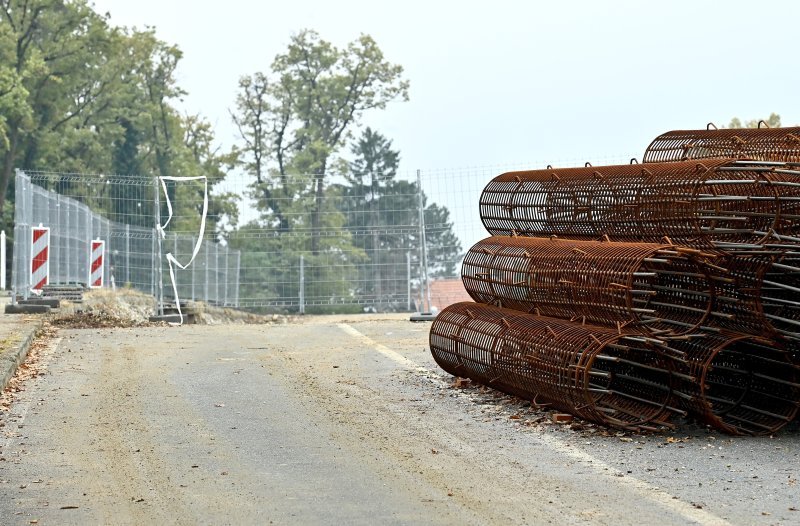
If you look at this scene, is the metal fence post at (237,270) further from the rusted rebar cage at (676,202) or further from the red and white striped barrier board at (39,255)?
the rusted rebar cage at (676,202)

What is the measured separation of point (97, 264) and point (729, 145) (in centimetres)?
1807

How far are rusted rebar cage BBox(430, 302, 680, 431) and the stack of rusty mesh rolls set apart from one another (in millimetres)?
16

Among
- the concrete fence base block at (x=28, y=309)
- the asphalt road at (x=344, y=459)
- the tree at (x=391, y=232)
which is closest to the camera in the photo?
the asphalt road at (x=344, y=459)

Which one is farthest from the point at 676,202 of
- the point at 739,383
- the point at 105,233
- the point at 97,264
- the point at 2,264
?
the point at 2,264

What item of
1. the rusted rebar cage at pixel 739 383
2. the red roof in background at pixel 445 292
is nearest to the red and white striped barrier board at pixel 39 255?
the red roof in background at pixel 445 292

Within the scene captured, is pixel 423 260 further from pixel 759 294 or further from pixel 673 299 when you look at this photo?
pixel 759 294

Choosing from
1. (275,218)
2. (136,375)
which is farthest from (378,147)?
(136,375)

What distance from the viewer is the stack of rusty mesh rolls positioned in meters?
9.10

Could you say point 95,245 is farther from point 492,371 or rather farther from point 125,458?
point 125,458

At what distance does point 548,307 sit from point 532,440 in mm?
1824

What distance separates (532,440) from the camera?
9023mm

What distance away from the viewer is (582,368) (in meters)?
9.15

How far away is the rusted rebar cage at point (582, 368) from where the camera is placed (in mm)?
9227

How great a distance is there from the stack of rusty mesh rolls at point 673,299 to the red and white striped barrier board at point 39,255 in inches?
512
